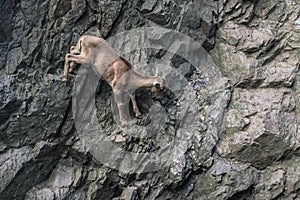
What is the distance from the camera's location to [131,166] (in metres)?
3.60

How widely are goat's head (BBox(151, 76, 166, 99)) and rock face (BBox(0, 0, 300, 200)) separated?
16 cm

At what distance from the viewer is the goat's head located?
11.3ft

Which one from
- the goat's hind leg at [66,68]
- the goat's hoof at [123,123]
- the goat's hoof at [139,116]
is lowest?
the goat's hoof at [123,123]

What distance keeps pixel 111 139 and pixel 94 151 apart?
18 centimetres

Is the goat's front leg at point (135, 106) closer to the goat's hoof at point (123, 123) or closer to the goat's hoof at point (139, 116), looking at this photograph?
the goat's hoof at point (139, 116)

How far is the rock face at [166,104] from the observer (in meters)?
3.47

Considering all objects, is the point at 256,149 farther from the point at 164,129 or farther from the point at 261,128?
the point at 164,129

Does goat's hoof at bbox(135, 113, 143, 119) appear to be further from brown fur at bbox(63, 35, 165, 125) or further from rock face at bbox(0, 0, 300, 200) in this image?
brown fur at bbox(63, 35, 165, 125)

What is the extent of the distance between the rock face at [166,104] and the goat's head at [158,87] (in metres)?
0.16

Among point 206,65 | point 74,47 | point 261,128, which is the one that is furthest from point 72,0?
point 261,128

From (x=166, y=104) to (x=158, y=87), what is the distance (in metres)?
0.35

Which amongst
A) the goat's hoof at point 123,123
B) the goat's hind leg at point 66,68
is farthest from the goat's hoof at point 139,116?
the goat's hind leg at point 66,68

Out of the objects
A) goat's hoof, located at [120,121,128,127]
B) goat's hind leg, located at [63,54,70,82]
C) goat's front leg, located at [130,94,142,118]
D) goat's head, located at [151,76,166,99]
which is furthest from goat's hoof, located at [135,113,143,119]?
goat's hind leg, located at [63,54,70,82]

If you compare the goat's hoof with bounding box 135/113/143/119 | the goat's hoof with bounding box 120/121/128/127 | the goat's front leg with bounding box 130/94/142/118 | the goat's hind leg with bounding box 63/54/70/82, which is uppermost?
the goat's hind leg with bounding box 63/54/70/82
